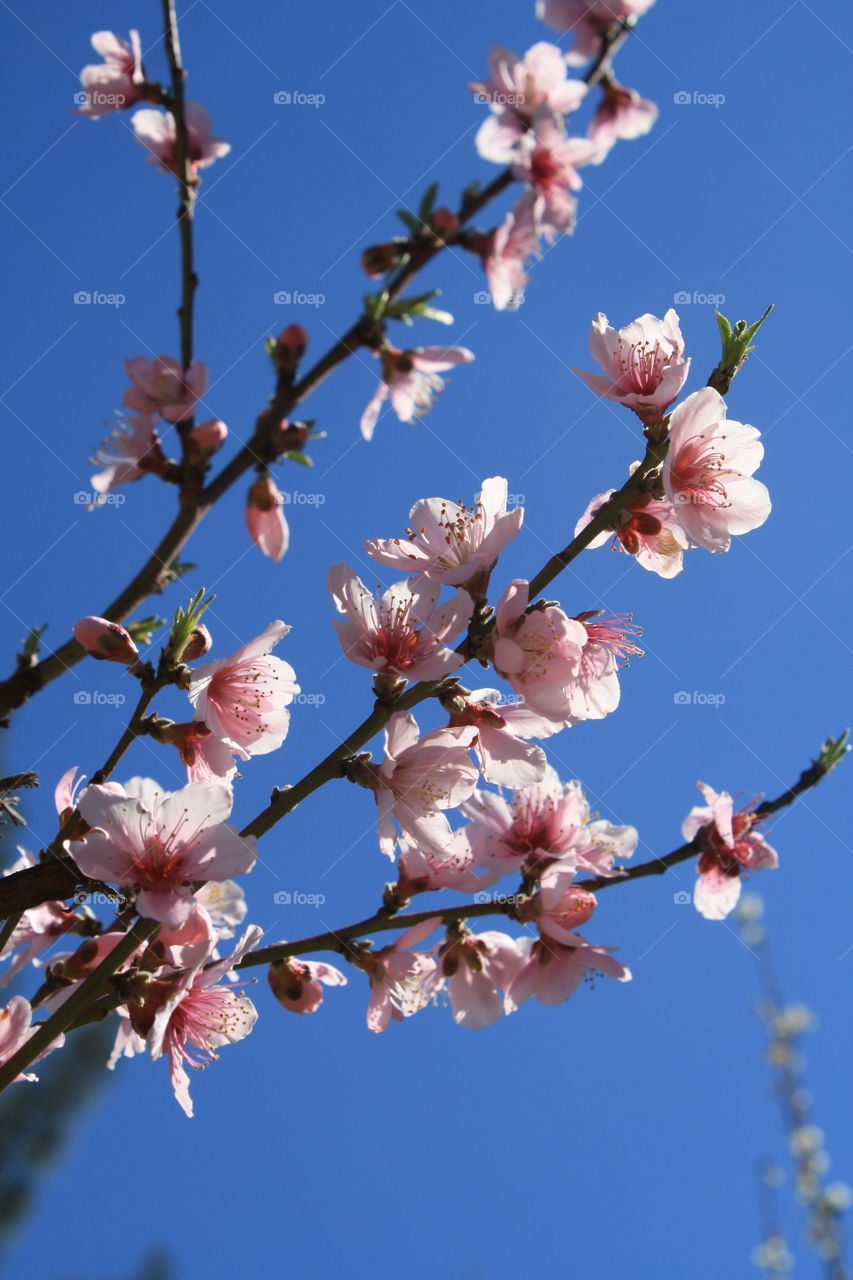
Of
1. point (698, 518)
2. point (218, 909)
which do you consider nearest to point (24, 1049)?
point (218, 909)

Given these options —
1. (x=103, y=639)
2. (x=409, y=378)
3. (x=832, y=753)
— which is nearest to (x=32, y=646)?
(x=103, y=639)

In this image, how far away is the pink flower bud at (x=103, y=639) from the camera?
4.42ft

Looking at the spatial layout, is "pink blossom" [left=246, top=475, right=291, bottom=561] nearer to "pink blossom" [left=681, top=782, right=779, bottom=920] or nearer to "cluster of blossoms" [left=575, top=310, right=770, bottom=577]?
"cluster of blossoms" [left=575, top=310, right=770, bottom=577]

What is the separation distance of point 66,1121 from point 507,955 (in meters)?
11.0

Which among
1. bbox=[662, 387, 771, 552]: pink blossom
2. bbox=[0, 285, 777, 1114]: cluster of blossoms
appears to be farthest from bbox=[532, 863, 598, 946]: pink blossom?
bbox=[662, 387, 771, 552]: pink blossom

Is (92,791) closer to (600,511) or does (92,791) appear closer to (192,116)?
(600,511)

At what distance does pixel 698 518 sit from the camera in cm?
166

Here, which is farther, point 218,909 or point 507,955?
point 218,909

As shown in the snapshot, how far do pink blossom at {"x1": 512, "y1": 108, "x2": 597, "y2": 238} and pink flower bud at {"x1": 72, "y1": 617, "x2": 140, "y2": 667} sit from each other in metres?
0.77

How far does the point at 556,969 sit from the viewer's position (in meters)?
1.61

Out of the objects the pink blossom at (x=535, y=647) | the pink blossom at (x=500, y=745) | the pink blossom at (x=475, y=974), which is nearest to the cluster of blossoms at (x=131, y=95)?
the pink blossom at (x=535, y=647)

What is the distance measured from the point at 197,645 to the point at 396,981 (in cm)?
67

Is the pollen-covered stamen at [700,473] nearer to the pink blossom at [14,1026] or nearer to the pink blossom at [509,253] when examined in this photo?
the pink blossom at [509,253]

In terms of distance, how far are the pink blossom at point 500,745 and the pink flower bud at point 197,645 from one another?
15.6 inches
